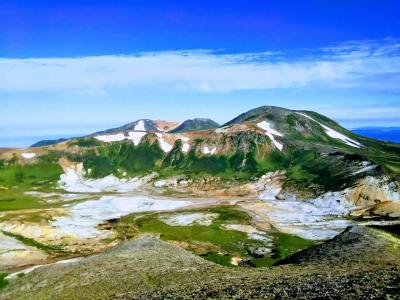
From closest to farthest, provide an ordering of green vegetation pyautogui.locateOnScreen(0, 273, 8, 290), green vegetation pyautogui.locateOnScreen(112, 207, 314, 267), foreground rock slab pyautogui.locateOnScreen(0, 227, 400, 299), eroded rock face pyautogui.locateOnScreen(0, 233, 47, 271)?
foreground rock slab pyautogui.locateOnScreen(0, 227, 400, 299) < green vegetation pyautogui.locateOnScreen(0, 273, 8, 290) < eroded rock face pyautogui.locateOnScreen(0, 233, 47, 271) < green vegetation pyautogui.locateOnScreen(112, 207, 314, 267)

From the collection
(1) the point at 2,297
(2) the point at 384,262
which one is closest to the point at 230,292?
(2) the point at 384,262

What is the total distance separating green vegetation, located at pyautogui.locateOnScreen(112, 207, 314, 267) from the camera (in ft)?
450

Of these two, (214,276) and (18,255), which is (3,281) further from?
(18,255)

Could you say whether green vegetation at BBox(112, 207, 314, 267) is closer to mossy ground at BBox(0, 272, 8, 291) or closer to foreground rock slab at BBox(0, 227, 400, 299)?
foreground rock slab at BBox(0, 227, 400, 299)

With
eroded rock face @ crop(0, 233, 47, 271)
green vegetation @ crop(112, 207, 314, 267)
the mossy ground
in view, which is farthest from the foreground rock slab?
green vegetation @ crop(112, 207, 314, 267)

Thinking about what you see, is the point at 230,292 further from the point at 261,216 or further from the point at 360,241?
the point at 261,216

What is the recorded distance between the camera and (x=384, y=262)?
Answer: 59.4 metres

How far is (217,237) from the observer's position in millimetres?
159500

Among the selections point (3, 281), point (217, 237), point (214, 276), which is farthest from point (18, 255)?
point (214, 276)

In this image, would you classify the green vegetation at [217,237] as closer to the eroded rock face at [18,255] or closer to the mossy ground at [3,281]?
the eroded rock face at [18,255]

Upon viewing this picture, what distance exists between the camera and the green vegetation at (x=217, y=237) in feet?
450

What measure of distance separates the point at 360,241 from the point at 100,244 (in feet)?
317

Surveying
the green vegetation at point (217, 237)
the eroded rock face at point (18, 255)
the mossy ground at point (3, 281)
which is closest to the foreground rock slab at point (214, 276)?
the mossy ground at point (3, 281)

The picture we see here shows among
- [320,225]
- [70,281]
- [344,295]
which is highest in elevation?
[344,295]
